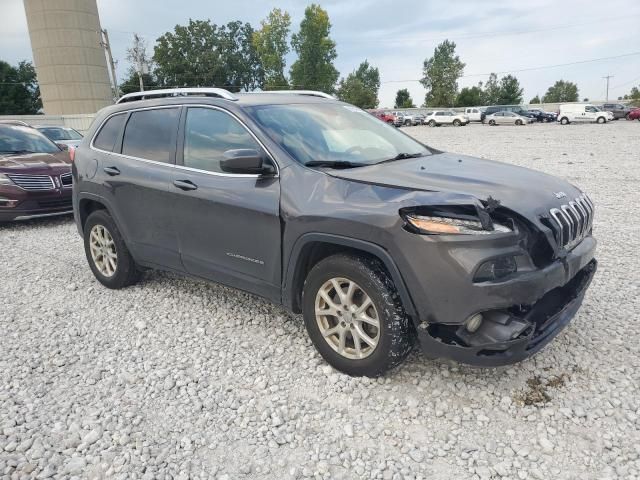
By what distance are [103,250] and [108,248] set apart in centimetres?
9

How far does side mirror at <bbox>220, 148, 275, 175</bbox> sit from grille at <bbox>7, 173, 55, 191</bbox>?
5.86m

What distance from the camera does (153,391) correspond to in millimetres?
3088

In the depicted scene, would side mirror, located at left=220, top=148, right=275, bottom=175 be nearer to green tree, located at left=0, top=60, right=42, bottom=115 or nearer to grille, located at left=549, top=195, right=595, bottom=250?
grille, located at left=549, top=195, right=595, bottom=250

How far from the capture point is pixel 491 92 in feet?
291

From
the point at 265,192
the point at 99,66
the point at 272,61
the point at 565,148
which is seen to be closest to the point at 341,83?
the point at 272,61

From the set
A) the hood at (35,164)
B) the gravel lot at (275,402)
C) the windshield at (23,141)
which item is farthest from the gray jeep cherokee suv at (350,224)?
the windshield at (23,141)

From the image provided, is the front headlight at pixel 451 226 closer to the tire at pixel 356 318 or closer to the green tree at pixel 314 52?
the tire at pixel 356 318

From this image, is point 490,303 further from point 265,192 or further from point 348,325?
point 265,192

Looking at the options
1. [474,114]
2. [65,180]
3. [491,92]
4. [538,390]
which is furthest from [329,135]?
[491,92]

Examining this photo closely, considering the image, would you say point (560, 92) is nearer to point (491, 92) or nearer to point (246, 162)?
point (491, 92)

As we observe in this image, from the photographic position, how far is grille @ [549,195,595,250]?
2.80 metres

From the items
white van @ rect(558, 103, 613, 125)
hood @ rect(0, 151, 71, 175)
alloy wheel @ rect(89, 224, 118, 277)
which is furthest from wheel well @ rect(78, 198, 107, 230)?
white van @ rect(558, 103, 613, 125)

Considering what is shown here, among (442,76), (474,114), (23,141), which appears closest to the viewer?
(23,141)

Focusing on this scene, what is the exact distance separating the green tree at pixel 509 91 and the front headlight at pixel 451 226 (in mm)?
88112
